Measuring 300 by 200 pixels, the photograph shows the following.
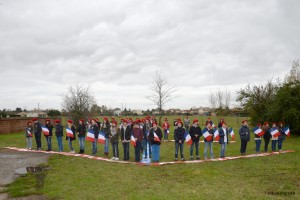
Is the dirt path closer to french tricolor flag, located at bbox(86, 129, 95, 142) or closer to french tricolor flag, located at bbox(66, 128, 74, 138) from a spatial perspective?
french tricolor flag, located at bbox(66, 128, 74, 138)

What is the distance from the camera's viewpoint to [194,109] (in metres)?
116

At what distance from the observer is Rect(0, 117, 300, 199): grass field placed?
8961mm

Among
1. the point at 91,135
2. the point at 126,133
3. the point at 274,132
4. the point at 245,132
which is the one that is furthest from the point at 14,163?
the point at 274,132

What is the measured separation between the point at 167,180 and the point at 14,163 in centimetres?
816

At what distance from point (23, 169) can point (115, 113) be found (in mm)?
63585

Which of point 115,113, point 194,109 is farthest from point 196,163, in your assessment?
point 194,109

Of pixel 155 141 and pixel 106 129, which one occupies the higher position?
pixel 106 129

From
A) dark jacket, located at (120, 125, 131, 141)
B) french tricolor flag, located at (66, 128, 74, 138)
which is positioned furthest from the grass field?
french tricolor flag, located at (66, 128, 74, 138)

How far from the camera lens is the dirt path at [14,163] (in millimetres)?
11516

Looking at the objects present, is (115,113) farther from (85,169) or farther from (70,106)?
(85,169)

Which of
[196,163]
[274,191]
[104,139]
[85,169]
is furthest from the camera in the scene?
[104,139]

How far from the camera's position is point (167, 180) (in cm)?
1070

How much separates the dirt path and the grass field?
21.3 inches

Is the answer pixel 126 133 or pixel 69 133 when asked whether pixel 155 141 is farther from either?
pixel 69 133
